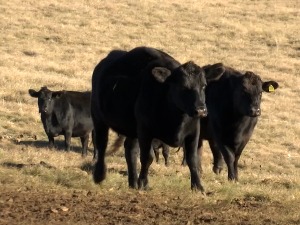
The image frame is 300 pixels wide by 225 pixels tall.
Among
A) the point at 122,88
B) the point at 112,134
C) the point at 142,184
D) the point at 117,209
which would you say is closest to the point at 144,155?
the point at 142,184

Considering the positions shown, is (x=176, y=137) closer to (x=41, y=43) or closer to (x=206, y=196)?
(x=206, y=196)

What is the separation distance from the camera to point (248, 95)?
14.9 meters

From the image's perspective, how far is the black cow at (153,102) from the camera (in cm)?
1037

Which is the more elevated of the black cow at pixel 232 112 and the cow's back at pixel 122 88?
the cow's back at pixel 122 88

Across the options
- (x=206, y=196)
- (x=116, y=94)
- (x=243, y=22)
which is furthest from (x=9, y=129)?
(x=243, y=22)

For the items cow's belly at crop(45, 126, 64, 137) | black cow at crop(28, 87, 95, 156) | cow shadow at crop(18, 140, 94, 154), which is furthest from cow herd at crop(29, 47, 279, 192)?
black cow at crop(28, 87, 95, 156)

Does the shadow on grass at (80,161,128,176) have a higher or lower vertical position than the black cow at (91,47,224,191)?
lower

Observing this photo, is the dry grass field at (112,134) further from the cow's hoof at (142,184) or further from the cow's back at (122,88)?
the cow's back at (122,88)

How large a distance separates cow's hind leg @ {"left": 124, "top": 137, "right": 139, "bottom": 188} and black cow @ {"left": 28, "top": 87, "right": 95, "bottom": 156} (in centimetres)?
887

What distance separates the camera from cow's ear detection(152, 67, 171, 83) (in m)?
10.3

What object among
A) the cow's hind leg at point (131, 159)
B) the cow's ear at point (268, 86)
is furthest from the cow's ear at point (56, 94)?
the cow's hind leg at point (131, 159)

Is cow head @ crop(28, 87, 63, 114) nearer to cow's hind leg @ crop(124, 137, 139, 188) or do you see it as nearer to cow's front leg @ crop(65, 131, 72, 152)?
cow's front leg @ crop(65, 131, 72, 152)

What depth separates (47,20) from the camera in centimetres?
4538

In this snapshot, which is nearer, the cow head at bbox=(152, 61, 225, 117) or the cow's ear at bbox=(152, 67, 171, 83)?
the cow head at bbox=(152, 61, 225, 117)
